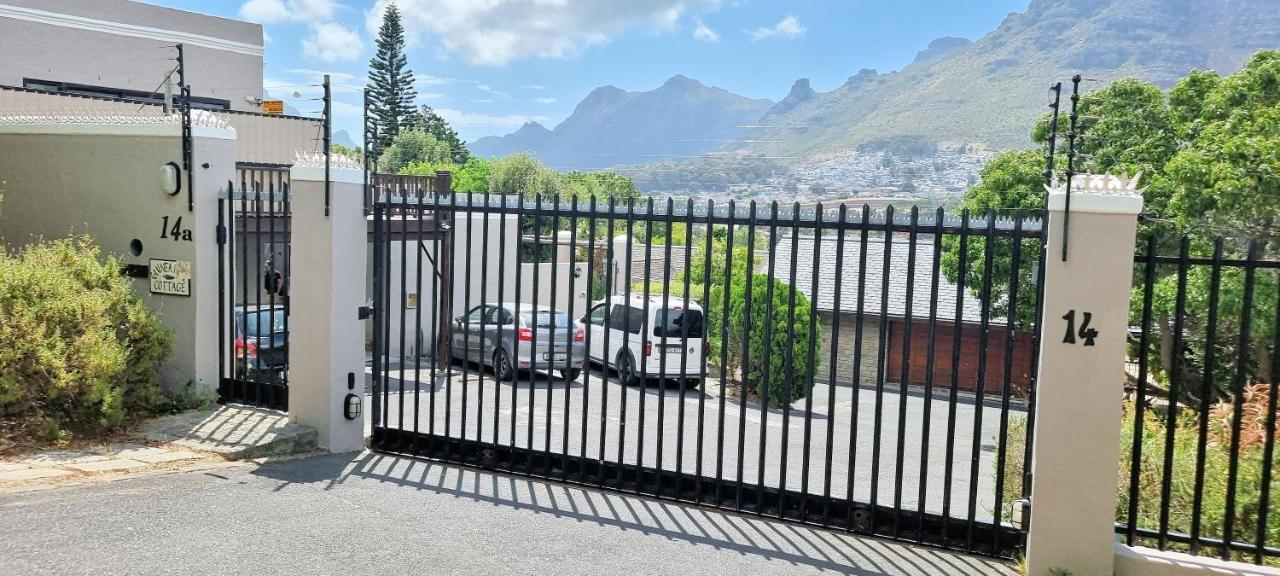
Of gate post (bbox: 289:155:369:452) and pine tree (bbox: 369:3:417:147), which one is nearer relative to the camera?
gate post (bbox: 289:155:369:452)

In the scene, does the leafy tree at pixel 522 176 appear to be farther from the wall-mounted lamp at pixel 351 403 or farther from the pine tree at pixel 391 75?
the wall-mounted lamp at pixel 351 403

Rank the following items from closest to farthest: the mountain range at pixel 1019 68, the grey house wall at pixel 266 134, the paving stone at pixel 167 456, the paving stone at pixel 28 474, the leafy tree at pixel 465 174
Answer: the paving stone at pixel 28 474 → the paving stone at pixel 167 456 → the grey house wall at pixel 266 134 → the leafy tree at pixel 465 174 → the mountain range at pixel 1019 68

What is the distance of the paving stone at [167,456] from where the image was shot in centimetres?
703

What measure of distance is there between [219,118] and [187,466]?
342cm

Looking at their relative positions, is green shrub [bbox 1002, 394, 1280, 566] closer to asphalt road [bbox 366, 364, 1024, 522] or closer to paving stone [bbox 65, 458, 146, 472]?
asphalt road [bbox 366, 364, 1024, 522]

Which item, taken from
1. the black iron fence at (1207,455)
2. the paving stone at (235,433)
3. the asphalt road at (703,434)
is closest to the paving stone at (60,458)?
the paving stone at (235,433)

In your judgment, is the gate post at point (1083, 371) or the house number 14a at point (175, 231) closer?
the gate post at point (1083, 371)

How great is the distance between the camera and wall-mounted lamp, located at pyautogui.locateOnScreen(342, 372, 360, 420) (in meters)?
7.64

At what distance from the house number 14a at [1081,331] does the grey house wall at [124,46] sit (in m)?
34.5

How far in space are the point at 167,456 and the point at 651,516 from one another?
358 cm

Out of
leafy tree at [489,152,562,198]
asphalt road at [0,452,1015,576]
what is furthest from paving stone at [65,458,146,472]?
leafy tree at [489,152,562,198]

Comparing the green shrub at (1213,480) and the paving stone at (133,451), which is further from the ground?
the green shrub at (1213,480)

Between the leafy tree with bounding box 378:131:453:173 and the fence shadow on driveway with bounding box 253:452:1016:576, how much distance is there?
245ft

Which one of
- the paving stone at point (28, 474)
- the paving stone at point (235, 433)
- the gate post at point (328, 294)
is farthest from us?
the gate post at point (328, 294)
